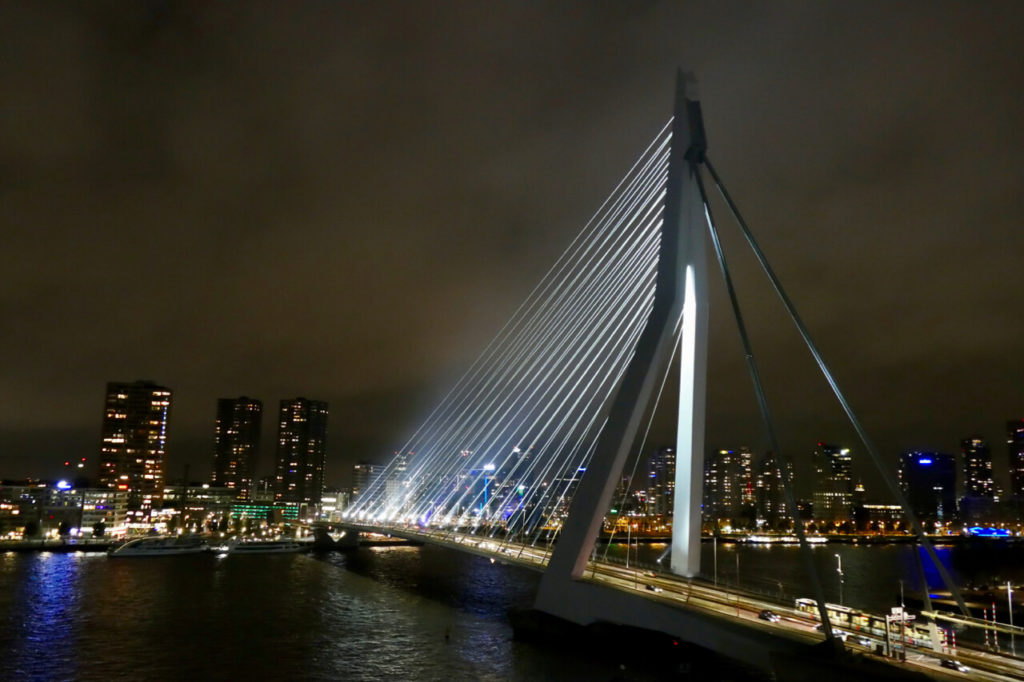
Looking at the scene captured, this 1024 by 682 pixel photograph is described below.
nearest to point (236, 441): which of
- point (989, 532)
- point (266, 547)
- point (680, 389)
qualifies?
point (266, 547)

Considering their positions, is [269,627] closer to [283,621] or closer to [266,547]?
[283,621]

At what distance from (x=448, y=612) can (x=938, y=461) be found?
141960 mm

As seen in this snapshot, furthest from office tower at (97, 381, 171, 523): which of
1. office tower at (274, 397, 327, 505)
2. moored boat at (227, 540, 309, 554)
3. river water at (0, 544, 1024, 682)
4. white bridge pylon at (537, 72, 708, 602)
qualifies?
white bridge pylon at (537, 72, 708, 602)

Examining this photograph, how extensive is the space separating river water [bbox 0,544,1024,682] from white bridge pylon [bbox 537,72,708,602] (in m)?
2.40

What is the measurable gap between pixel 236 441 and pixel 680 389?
5120 inches

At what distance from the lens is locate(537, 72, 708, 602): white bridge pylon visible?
51.3 feet

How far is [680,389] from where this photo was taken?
16516 mm

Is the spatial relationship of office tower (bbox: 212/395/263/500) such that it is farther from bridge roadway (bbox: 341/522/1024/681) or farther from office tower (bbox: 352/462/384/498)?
bridge roadway (bbox: 341/522/1024/681)

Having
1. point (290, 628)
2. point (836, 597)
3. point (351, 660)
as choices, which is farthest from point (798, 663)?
point (836, 597)

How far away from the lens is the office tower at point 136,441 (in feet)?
295

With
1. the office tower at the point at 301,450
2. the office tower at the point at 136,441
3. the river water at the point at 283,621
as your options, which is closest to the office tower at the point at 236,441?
the office tower at the point at 301,450

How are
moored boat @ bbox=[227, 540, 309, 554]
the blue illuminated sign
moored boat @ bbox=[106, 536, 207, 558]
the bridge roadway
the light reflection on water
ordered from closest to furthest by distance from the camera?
the bridge roadway < the light reflection on water < moored boat @ bbox=[106, 536, 207, 558] < moored boat @ bbox=[227, 540, 309, 554] < the blue illuminated sign

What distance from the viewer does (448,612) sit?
76.7ft

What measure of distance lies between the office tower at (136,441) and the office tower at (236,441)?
116 feet
